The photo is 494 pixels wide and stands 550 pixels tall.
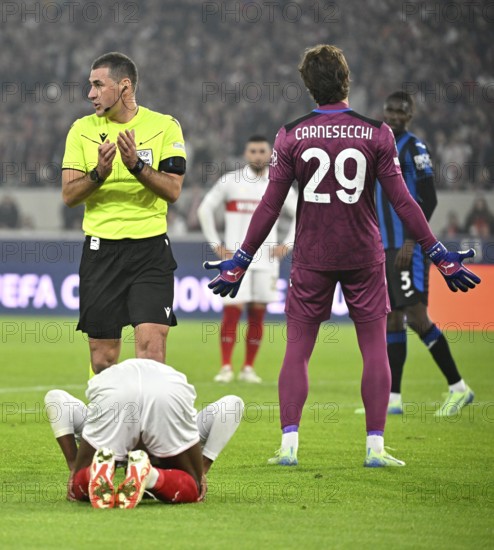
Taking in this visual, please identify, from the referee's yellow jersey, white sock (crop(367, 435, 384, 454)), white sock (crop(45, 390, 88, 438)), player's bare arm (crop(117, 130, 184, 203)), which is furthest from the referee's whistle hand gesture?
white sock (crop(367, 435, 384, 454))

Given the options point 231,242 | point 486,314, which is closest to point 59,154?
point 486,314

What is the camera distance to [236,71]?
85.4 ft

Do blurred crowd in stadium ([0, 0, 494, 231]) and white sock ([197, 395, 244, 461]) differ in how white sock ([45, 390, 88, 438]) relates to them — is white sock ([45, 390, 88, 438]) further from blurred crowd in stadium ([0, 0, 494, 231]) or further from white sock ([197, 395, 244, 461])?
blurred crowd in stadium ([0, 0, 494, 231])

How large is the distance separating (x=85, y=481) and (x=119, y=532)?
0.59 meters

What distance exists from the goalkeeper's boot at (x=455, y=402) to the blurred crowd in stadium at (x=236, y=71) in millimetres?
13538

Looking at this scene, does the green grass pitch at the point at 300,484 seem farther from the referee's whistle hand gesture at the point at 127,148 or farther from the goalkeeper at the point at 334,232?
the referee's whistle hand gesture at the point at 127,148

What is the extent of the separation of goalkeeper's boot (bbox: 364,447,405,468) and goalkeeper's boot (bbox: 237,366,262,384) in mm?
5172

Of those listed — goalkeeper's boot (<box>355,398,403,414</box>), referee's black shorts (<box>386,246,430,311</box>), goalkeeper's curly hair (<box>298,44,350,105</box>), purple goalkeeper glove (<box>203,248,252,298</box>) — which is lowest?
goalkeeper's boot (<box>355,398,403,414</box>)

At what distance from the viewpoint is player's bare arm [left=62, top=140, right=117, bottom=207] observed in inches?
236

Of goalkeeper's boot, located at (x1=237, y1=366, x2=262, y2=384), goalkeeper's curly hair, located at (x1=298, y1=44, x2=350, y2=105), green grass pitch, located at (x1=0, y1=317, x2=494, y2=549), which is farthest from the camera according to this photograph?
goalkeeper's boot, located at (x1=237, y1=366, x2=262, y2=384)

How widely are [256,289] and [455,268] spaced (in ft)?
21.0

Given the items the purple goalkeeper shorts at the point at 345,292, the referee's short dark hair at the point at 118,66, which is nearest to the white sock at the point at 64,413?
the purple goalkeeper shorts at the point at 345,292

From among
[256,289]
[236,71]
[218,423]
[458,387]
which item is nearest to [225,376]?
[256,289]

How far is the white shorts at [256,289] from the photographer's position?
1240 centimetres
